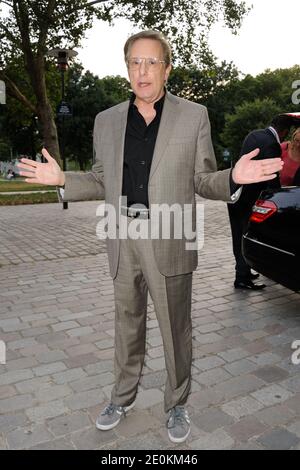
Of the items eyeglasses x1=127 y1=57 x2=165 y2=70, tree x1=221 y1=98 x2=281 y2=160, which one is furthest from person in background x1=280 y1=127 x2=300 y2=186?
tree x1=221 y1=98 x2=281 y2=160

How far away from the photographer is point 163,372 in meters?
3.14

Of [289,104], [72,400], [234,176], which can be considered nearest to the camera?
[234,176]

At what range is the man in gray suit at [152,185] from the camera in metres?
2.18

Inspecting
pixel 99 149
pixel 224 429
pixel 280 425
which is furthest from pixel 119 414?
pixel 99 149

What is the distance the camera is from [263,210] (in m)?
4.13

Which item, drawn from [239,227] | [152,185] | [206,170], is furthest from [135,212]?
[239,227]

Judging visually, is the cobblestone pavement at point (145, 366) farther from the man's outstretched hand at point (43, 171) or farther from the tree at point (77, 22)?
the tree at point (77, 22)

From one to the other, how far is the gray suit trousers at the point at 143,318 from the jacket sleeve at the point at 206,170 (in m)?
0.38

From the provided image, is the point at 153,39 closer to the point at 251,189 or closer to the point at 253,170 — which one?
the point at 253,170

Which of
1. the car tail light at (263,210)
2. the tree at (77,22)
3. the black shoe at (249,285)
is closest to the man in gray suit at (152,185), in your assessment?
the car tail light at (263,210)

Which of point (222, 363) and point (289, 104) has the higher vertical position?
point (289, 104)

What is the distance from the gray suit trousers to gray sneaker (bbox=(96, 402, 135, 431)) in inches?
1.8

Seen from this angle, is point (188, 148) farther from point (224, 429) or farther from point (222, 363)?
point (222, 363)

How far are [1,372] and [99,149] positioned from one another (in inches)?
74.6
